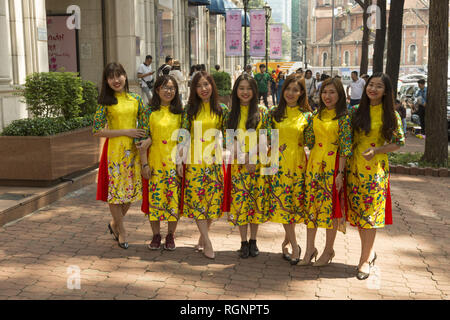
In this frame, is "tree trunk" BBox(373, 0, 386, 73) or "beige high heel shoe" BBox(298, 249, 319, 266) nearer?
"beige high heel shoe" BBox(298, 249, 319, 266)

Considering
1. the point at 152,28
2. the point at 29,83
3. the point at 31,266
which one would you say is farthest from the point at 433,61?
the point at 152,28

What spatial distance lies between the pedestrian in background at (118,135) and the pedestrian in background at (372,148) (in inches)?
83.8

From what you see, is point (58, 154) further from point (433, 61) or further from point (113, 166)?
point (433, 61)

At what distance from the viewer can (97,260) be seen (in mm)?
5527

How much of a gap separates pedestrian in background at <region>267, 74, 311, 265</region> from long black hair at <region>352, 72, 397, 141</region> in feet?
1.62

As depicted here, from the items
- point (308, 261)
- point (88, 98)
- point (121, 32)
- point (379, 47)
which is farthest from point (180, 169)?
point (379, 47)

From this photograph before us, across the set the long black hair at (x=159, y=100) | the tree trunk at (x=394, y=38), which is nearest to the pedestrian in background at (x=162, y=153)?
the long black hair at (x=159, y=100)

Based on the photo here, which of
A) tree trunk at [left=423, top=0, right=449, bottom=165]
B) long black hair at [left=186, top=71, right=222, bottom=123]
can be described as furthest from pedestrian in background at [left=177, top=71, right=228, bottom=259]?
tree trunk at [left=423, top=0, right=449, bottom=165]

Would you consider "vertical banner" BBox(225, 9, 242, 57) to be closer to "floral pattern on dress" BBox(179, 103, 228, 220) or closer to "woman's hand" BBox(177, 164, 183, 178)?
"floral pattern on dress" BBox(179, 103, 228, 220)

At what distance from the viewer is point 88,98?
1033 centimetres

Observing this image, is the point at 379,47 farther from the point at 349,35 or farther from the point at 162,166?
the point at 349,35

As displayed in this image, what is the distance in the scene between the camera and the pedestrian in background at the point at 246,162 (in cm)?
536

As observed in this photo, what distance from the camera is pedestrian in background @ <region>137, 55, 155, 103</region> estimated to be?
16141mm

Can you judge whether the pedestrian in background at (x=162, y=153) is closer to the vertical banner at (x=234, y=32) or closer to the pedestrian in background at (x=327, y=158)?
the pedestrian in background at (x=327, y=158)
